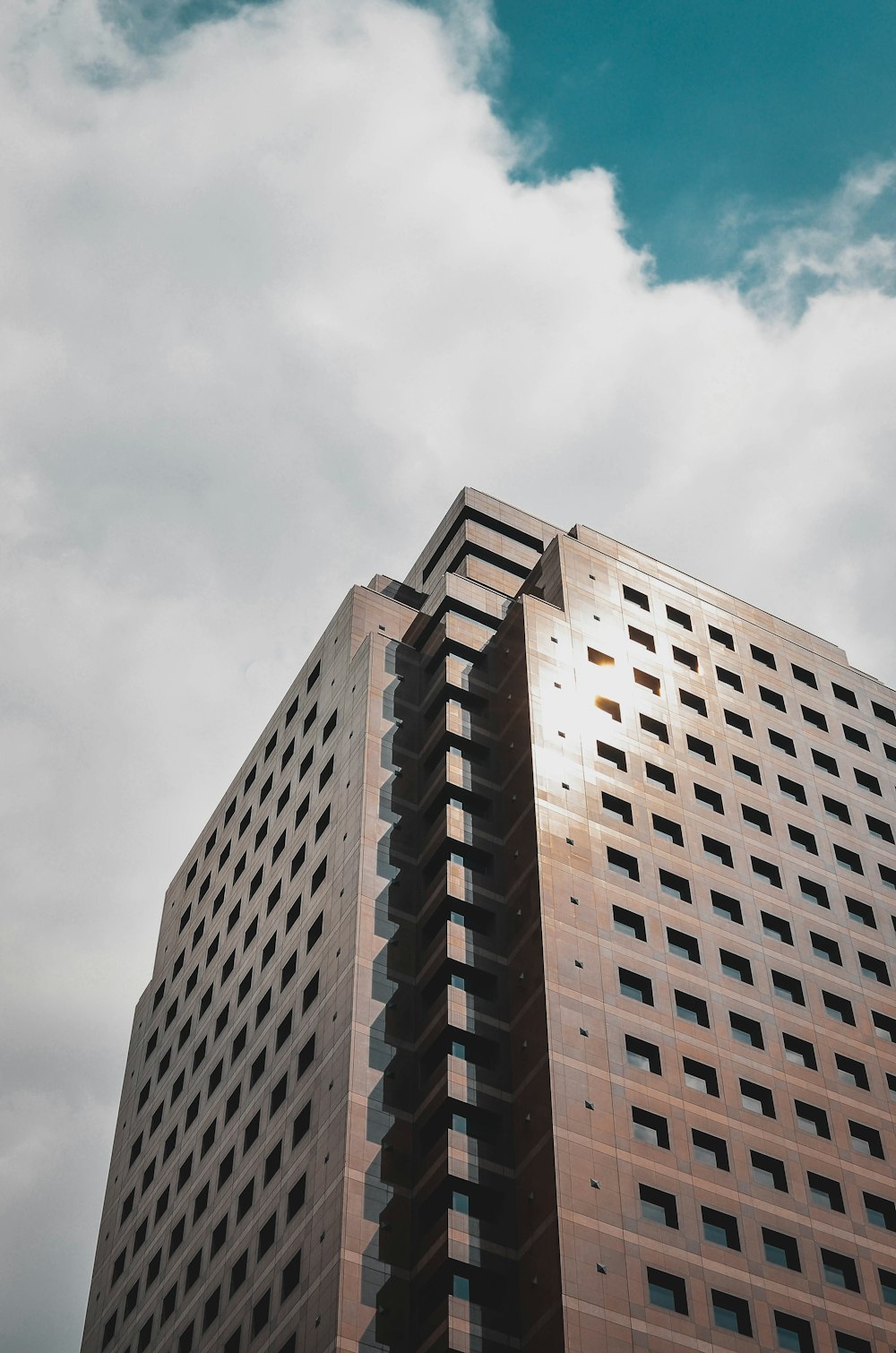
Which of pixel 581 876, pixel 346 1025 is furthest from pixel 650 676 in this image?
pixel 346 1025

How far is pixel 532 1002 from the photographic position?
5719cm

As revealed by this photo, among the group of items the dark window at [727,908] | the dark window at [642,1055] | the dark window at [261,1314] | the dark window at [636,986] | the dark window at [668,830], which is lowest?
the dark window at [261,1314]

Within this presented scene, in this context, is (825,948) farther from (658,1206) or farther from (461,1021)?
(461,1021)

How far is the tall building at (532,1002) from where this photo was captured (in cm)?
5156

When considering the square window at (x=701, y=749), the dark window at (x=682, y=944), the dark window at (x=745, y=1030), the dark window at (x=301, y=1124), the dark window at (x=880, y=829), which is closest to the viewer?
the dark window at (x=301, y=1124)

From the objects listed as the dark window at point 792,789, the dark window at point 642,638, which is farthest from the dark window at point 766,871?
the dark window at point 642,638

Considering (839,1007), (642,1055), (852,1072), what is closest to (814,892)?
(839,1007)

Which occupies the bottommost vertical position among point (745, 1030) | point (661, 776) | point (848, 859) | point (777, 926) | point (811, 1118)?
point (811, 1118)

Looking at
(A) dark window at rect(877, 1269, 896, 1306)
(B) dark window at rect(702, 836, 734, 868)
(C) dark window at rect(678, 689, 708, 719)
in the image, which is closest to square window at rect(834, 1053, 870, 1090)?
(A) dark window at rect(877, 1269, 896, 1306)

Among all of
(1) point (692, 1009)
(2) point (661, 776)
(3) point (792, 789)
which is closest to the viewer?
(1) point (692, 1009)

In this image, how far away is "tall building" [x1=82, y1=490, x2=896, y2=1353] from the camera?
5156 cm

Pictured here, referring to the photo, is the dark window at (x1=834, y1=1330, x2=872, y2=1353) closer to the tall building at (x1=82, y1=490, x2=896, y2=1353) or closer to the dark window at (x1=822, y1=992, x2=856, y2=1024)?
the tall building at (x1=82, y1=490, x2=896, y2=1353)

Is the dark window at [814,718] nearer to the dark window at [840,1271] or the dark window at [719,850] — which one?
the dark window at [719,850]

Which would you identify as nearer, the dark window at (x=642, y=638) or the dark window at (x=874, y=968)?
the dark window at (x=874, y=968)
